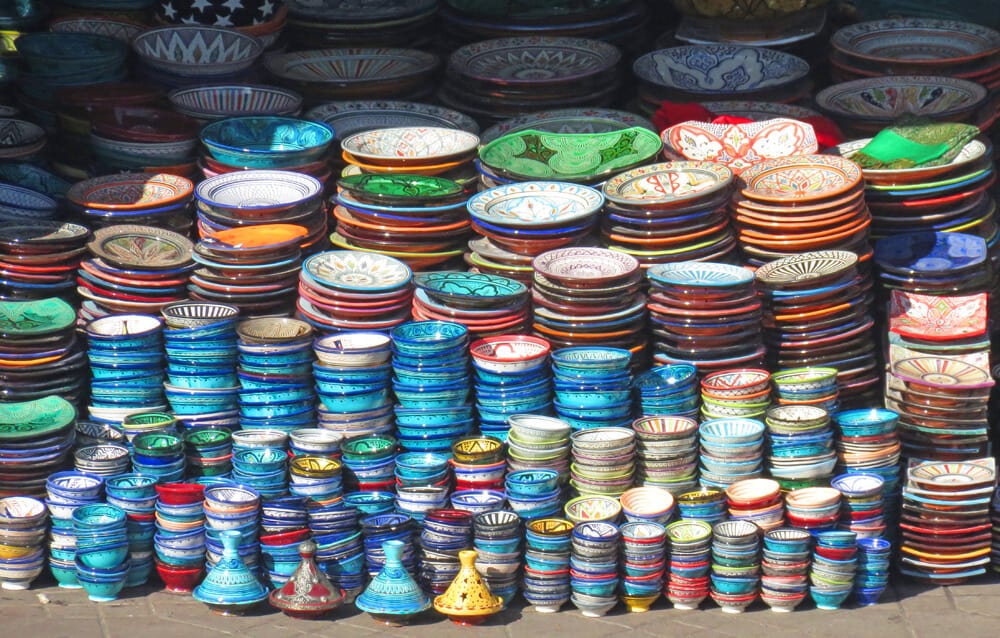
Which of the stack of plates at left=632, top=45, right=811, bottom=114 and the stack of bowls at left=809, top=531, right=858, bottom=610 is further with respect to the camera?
the stack of plates at left=632, top=45, right=811, bottom=114

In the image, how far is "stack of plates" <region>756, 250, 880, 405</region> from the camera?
8195mm

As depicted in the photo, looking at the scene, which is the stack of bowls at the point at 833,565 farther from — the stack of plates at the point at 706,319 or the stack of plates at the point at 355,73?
the stack of plates at the point at 355,73

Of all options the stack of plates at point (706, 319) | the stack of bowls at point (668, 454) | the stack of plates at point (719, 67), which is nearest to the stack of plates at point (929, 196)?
the stack of plates at point (706, 319)

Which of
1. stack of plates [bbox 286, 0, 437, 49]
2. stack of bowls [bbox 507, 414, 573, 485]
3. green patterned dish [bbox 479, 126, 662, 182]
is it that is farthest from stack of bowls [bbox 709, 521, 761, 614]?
stack of plates [bbox 286, 0, 437, 49]

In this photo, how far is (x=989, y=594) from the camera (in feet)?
26.0

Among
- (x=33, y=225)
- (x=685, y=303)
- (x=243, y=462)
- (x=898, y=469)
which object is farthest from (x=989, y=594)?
(x=33, y=225)

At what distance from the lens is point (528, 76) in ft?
32.5

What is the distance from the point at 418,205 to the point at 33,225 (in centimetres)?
160

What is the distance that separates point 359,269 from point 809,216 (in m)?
1.87

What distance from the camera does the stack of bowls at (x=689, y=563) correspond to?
7.64 metres

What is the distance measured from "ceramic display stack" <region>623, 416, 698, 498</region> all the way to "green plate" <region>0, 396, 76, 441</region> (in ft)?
7.33

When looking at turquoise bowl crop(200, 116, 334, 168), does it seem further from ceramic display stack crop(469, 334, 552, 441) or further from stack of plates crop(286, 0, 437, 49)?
ceramic display stack crop(469, 334, 552, 441)

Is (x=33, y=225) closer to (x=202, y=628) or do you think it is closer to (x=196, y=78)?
(x=196, y=78)

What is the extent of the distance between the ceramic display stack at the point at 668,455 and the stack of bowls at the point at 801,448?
12.0 inches
